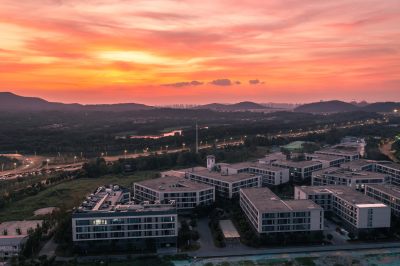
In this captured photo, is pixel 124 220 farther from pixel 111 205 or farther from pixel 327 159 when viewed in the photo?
pixel 327 159

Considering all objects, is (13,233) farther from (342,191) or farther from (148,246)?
(342,191)

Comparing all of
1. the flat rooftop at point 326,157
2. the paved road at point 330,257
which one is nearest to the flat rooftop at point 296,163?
the flat rooftop at point 326,157

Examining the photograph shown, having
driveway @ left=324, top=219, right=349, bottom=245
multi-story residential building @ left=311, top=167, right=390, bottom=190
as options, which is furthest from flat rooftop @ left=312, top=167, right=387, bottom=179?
driveway @ left=324, top=219, right=349, bottom=245

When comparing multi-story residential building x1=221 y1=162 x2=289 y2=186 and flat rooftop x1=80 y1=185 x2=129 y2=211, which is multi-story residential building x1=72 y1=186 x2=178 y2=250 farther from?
multi-story residential building x1=221 y1=162 x2=289 y2=186

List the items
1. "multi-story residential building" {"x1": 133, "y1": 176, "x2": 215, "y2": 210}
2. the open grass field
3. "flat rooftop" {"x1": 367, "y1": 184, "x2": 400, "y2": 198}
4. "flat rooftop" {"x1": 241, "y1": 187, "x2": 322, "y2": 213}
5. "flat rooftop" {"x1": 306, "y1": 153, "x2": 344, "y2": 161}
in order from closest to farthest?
"flat rooftop" {"x1": 241, "y1": 187, "x2": 322, "y2": 213} < "flat rooftop" {"x1": 367, "y1": 184, "x2": 400, "y2": 198} < "multi-story residential building" {"x1": 133, "y1": 176, "x2": 215, "y2": 210} < the open grass field < "flat rooftop" {"x1": 306, "y1": 153, "x2": 344, "y2": 161}

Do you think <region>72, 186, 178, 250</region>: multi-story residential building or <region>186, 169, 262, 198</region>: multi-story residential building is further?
<region>186, 169, 262, 198</region>: multi-story residential building

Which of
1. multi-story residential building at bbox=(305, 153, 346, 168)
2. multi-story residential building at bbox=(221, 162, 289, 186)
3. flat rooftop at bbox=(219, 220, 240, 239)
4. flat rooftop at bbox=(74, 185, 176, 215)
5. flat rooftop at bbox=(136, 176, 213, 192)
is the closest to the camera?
flat rooftop at bbox=(74, 185, 176, 215)

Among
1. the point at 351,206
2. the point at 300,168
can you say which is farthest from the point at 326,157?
the point at 351,206
